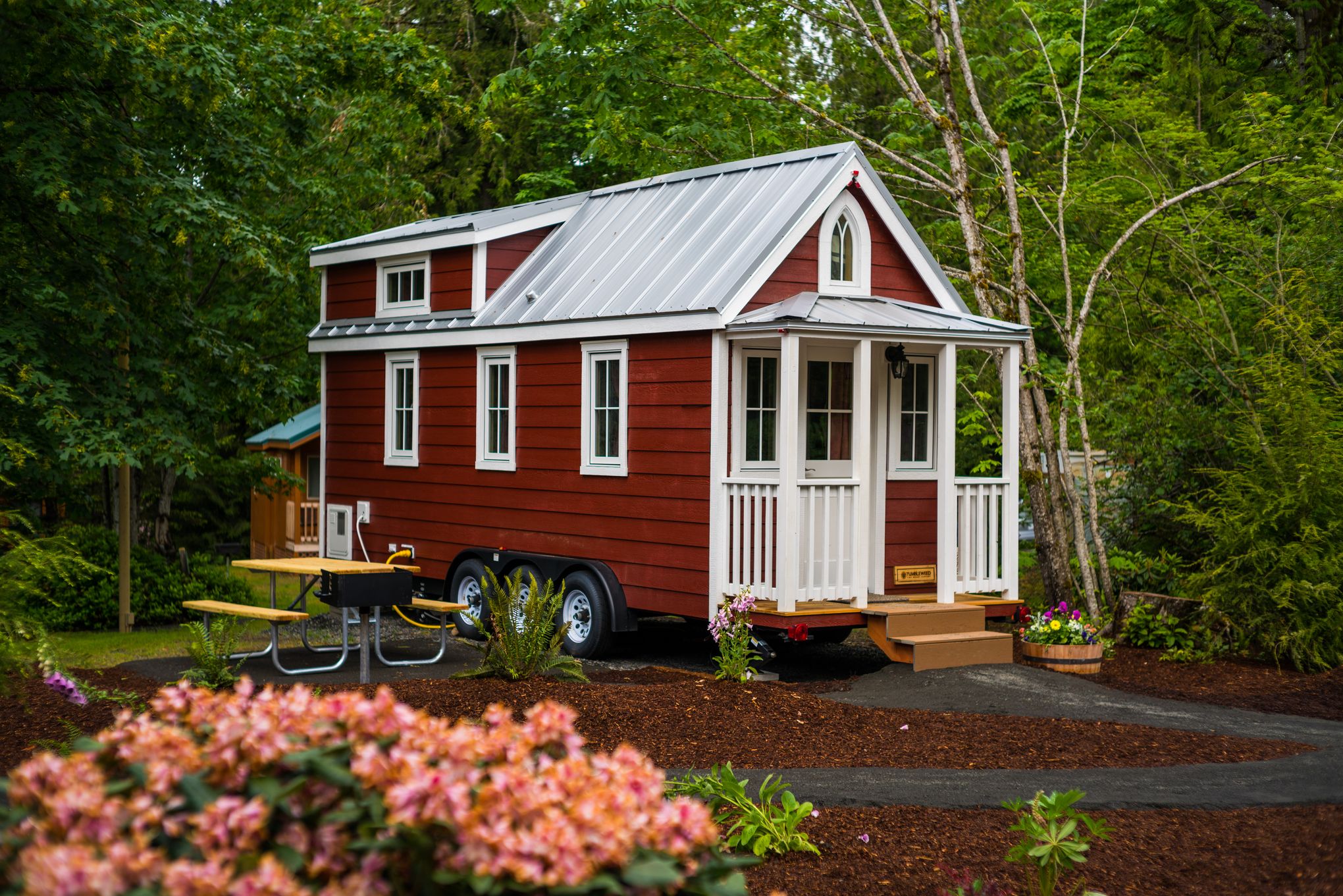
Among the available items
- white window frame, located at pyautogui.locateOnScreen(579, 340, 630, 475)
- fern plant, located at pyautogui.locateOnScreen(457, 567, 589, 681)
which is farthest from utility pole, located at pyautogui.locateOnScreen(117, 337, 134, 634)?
fern plant, located at pyautogui.locateOnScreen(457, 567, 589, 681)

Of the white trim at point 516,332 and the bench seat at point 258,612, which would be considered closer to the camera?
the bench seat at point 258,612

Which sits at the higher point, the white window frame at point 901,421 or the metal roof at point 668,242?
the metal roof at point 668,242

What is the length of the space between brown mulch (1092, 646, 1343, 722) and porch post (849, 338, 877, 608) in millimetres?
1987

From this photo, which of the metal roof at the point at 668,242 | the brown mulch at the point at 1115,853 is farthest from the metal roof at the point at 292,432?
the brown mulch at the point at 1115,853

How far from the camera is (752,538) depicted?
11.4m

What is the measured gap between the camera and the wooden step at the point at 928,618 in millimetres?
10914

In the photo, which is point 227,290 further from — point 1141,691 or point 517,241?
point 1141,691

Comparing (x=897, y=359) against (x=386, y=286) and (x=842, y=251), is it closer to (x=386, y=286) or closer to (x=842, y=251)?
(x=842, y=251)

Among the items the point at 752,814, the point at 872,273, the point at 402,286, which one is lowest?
the point at 752,814

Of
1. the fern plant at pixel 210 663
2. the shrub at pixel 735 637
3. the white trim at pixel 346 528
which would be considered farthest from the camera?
the white trim at pixel 346 528

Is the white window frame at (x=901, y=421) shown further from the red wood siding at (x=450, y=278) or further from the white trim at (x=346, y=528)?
the white trim at (x=346, y=528)

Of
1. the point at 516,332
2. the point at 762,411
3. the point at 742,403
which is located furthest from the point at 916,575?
the point at 516,332

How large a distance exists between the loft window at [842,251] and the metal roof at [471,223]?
3.59 meters

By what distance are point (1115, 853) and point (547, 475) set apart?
26.6 feet
